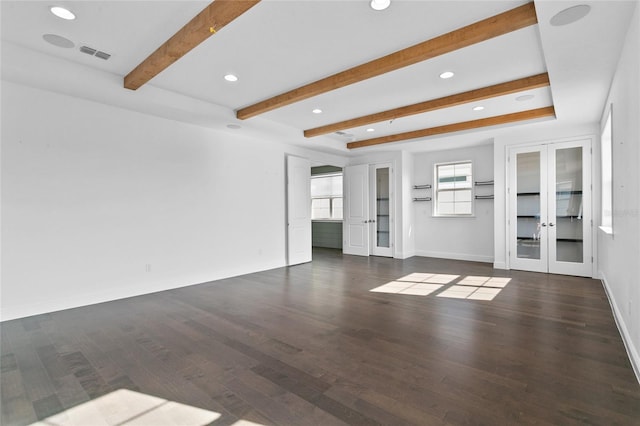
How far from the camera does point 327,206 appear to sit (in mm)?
10117

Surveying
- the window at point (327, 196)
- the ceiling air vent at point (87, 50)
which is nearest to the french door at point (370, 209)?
the window at point (327, 196)

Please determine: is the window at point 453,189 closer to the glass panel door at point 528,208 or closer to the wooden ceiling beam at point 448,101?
the glass panel door at point 528,208

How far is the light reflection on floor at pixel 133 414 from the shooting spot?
183 cm

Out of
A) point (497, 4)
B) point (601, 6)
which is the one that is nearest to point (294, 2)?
point (497, 4)

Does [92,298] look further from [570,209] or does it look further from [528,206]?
[570,209]

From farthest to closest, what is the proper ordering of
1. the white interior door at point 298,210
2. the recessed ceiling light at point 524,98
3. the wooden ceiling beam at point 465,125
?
1. the white interior door at point 298,210
2. the wooden ceiling beam at point 465,125
3. the recessed ceiling light at point 524,98

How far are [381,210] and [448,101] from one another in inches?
159

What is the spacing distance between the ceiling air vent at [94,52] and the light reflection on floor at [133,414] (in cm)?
320

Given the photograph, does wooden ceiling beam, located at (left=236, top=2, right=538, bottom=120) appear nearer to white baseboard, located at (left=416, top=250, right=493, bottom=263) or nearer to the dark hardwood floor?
the dark hardwood floor

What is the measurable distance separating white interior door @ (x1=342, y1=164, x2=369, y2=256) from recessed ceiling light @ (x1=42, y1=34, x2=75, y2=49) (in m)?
6.37

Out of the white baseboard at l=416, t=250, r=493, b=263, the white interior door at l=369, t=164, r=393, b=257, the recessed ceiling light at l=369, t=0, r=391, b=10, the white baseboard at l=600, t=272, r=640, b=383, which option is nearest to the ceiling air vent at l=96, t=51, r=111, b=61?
the recessed ceiling light at l=369, t=0, r=391, b=10

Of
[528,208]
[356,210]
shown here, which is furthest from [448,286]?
[356,210]

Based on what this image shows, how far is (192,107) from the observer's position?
14.8ft

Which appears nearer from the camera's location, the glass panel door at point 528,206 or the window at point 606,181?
the window at point 606,181
